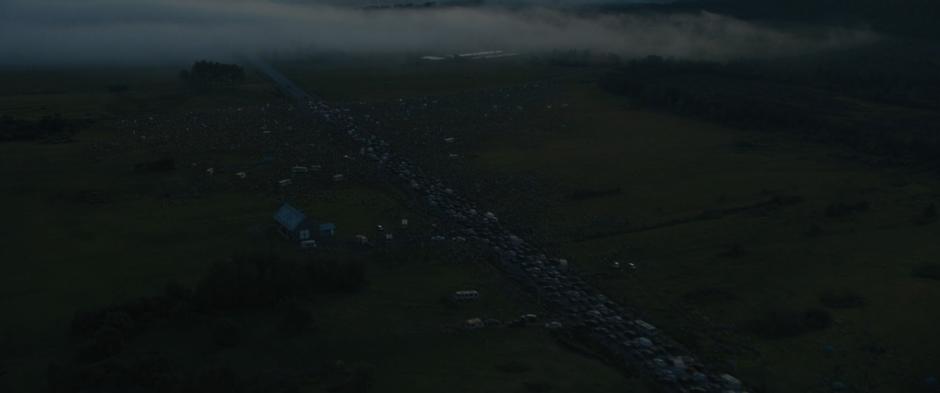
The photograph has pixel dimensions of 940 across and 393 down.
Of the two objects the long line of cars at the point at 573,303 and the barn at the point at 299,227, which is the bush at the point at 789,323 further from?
the barn at the point at 299,227

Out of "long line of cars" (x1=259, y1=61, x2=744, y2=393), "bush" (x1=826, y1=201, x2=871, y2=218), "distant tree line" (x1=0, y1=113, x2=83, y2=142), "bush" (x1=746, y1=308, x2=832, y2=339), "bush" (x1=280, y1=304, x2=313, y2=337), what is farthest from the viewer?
"distant tree line" (x1=0, y1=113, x2=83, y2=142)

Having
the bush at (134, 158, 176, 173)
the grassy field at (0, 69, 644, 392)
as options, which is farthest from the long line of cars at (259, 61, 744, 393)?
the bush at (134, 158, 176, 173)

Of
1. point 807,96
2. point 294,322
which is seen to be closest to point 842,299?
point 294,322

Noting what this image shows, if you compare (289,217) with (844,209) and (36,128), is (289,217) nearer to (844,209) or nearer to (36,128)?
(844,209)

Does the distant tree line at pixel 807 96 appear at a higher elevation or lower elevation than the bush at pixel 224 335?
higher

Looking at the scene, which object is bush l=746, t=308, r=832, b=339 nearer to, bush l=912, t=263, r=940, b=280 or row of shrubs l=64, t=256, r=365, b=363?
bush l=912, t=263, r=940, b=280

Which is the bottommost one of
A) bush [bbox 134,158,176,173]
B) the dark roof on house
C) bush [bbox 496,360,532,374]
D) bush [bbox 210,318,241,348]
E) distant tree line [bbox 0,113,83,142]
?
bush [bbox 496,360,532,374]

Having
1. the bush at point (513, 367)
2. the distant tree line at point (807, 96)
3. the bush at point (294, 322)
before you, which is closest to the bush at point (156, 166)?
the bush at point (294, 322)
